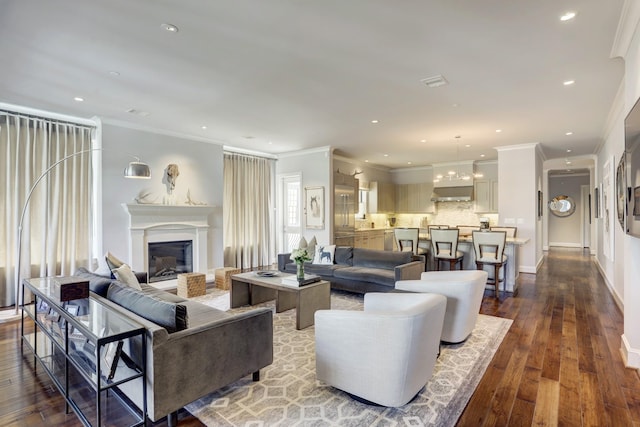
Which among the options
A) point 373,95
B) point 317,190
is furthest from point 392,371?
point 317,190

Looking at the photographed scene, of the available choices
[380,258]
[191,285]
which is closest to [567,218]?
[380,258]

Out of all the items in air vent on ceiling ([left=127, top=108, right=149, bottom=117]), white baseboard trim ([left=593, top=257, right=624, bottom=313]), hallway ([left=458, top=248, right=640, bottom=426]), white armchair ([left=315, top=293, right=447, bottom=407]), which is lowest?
hallway ([left=458, top=248, right=640, bottom=426])

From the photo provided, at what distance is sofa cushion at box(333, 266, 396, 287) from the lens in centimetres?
475

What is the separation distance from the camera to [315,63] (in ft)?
11.1

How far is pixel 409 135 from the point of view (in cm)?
642

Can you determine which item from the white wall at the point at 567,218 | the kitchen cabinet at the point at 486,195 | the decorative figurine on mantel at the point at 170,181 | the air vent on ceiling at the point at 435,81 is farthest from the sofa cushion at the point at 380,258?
the white wall at the point at 567,218

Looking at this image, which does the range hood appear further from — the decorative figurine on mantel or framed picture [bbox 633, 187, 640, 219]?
the decorative figurine on mantel

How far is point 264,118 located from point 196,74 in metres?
1.74

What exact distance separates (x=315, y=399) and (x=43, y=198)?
5.10 meters

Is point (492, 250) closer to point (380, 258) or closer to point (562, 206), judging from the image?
point (380, 258)

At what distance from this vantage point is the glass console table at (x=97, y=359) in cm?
195

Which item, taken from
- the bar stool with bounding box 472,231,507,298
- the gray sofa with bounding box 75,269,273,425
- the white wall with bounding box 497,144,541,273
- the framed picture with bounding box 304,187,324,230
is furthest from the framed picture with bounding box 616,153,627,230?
the framed picture with bounding box 304,187,324,230

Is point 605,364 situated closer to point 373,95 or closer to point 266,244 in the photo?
point 373,95

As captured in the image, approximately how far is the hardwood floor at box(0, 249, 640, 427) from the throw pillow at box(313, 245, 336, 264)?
8.23ft
